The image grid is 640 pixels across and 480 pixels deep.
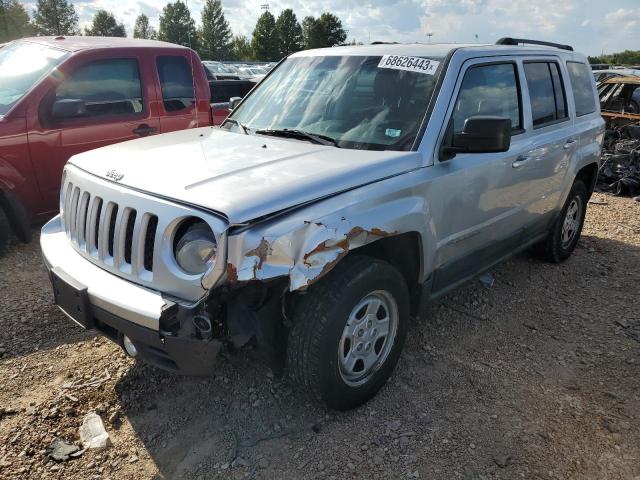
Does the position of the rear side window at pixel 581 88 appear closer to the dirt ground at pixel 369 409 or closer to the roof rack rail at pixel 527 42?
the roof rack rail at pixel 527 42

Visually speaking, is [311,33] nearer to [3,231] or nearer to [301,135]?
[3,231]

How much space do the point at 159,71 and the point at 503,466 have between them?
5.14 metres

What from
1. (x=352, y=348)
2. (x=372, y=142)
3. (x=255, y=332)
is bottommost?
(x=352, y=348)

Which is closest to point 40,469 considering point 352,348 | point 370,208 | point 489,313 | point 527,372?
point 352,348

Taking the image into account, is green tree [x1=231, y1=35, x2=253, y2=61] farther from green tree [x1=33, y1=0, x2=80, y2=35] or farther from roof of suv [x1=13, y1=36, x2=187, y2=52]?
roof of suv [x1=13, y1=36, x2=187, y2=52]

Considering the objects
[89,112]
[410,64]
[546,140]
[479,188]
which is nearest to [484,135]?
[479,188]

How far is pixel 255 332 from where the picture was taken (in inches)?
94.0

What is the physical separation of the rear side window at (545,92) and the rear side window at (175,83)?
12.3 ft

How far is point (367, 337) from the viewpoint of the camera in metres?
2.83

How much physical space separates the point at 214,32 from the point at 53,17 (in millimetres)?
22473

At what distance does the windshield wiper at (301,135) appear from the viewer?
10.2 ft

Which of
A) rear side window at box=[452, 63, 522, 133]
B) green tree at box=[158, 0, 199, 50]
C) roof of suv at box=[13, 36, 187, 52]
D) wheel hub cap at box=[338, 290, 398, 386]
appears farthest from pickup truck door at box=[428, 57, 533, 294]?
green tree at box=[158, 0, 199, 50]

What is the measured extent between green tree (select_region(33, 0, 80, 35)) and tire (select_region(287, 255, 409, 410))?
8344 cm

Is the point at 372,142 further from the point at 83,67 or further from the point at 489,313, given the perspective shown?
the point at 83,67
